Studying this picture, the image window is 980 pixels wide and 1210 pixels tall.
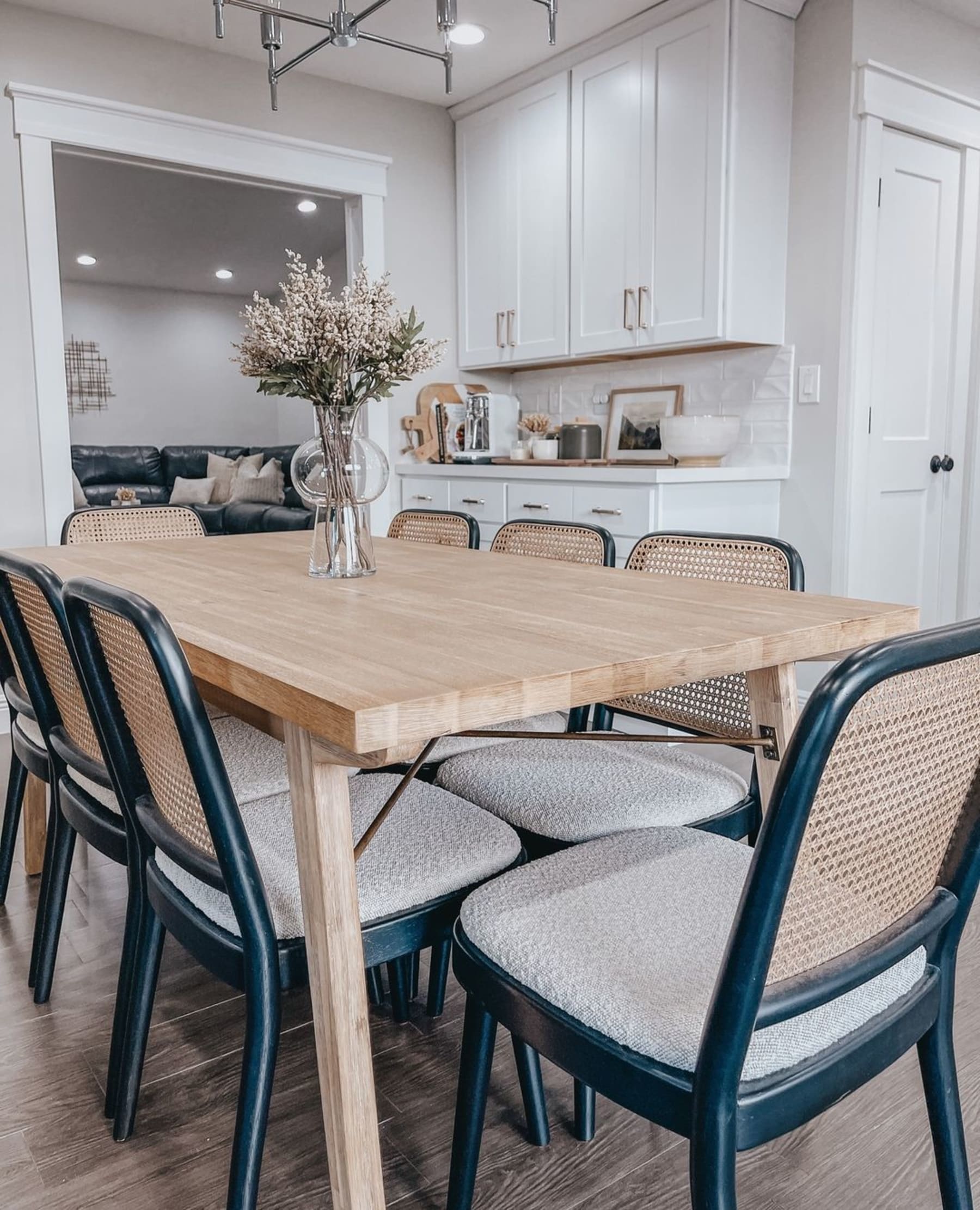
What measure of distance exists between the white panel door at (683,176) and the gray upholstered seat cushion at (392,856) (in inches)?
97.8

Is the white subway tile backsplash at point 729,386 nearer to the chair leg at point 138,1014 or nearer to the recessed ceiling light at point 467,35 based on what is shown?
the recessed ceiling light at point 467,35

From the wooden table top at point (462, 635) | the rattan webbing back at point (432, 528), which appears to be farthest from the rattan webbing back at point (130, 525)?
the wooden table top at point (462, 635)

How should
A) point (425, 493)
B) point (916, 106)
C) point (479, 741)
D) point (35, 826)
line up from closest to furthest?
point (479, 741) → point (35, 826) → point (916, 106) → point (425, 493)

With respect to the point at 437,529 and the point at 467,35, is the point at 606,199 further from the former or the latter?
the point at 437,529

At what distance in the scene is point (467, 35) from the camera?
3.59m

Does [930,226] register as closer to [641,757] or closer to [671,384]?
[671,384]

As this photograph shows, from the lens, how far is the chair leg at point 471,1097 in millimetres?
1085

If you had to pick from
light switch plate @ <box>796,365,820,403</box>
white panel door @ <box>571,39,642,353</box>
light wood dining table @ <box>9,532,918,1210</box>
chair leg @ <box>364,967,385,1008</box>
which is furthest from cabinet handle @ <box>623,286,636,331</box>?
chair leg @ <box>364,967,385,1008</box>

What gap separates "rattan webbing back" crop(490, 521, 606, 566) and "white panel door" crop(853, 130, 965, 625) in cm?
163

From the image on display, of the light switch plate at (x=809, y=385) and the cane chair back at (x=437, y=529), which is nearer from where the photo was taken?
the cane chair back at (x=437, y=529)

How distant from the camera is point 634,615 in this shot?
51.1 inches

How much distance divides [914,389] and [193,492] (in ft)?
19.7

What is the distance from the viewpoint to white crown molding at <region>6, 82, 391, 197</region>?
3.41 metres

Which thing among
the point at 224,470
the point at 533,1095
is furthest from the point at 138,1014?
the point at 224,470
